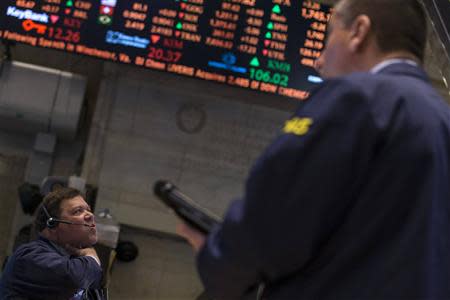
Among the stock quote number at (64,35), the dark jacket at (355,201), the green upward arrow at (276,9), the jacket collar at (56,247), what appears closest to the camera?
the dark jacket at (355,201)

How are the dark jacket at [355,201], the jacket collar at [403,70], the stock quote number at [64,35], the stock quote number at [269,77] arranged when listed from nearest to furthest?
the dark jacket at [355,201] → the jacket collar at [403,70] → the stock quote number at [64,35] → the stock quote number at [269,77]

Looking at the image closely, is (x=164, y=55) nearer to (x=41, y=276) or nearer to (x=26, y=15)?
(x=26, y=15)

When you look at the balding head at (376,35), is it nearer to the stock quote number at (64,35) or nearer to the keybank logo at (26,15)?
the stock quote number at (64,35)

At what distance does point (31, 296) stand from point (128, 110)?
12.5 feet

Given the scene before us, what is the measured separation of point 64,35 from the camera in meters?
6.04

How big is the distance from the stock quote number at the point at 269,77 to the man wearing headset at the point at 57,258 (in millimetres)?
3065

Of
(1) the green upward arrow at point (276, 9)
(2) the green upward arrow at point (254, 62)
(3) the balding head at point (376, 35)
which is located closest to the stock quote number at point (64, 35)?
(2) the green upward arrow at point (254, 62)

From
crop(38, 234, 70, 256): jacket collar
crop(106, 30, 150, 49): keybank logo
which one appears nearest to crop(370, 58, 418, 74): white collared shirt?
crop(38, 234, 70, 256): jacket collar

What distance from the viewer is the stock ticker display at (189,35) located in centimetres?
605

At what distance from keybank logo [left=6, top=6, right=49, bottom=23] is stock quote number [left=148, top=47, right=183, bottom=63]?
990 mm

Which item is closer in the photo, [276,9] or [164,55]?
[164,55]

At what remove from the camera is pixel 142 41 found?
20.0 feet

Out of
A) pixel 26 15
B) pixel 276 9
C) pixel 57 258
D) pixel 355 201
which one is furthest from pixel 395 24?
pixel 26 15

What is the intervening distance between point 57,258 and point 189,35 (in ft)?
11.4
